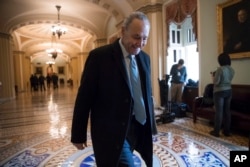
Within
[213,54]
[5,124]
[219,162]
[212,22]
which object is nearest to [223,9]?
[212,22]

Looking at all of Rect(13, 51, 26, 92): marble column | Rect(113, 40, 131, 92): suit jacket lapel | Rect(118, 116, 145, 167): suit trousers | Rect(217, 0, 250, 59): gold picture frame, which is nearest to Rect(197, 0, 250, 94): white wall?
Rect(217, 0, 250, 59): gold picture frame

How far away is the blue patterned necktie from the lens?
1397 millimetres

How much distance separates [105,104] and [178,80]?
16.7ft

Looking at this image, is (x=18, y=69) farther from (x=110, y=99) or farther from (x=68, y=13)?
(x=110, y=99)

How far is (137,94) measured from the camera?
4.59 ft

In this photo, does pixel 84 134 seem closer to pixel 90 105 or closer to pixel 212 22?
pixel 90 105

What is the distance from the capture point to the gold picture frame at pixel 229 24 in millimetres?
4305

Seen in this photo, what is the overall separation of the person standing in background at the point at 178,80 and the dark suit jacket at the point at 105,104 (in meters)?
5.01

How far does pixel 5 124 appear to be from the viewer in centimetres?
534

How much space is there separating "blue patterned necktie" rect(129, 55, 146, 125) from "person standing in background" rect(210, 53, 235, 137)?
8.69 ft

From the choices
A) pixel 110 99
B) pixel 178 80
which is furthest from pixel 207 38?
pixel 110 99

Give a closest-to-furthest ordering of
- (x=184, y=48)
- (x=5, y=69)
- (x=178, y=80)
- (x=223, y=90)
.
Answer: (x=223, y=90) → (x=178, y=80) → (x=184, y=48) → (x=5, y=69)

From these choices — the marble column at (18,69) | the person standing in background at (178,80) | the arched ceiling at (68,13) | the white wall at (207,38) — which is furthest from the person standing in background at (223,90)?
the marble column at (18,69)

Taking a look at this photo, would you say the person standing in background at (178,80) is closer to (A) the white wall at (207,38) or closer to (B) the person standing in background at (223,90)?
(A) the white wall at (207,38)
